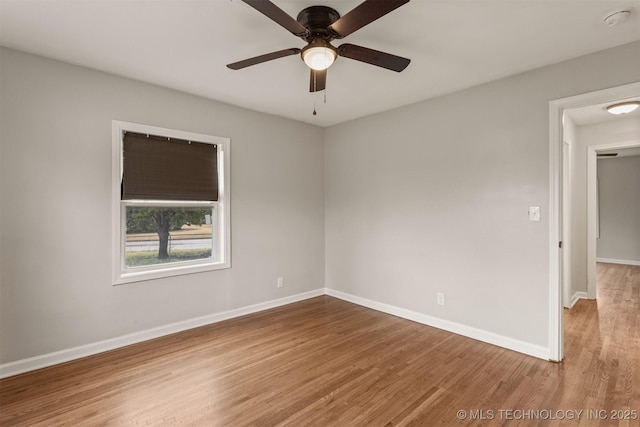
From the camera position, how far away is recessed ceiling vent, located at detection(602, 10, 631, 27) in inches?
77.8

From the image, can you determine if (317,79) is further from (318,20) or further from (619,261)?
(619,261)

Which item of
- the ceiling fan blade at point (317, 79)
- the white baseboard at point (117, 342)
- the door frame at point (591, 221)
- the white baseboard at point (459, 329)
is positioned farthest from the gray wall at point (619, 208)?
the ceiling fan blade at point (317, 79)

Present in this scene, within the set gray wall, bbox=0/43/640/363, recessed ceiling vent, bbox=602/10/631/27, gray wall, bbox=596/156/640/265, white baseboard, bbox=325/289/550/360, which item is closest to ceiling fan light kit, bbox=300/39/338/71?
recessed ceiling vent, bbox=602/10/631/27

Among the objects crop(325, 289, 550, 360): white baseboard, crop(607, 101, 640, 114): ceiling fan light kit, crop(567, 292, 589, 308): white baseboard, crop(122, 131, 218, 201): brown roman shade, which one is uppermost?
crop(607, 101, 640, 114): ceiling fan light kit

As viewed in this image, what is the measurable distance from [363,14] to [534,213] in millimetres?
2358

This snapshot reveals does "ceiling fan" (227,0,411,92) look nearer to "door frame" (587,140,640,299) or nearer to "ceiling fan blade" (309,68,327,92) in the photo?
"ceiling fan blade" (309,68,327,92)

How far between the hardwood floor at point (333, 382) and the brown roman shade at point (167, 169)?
1.51m

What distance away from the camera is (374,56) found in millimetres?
1973

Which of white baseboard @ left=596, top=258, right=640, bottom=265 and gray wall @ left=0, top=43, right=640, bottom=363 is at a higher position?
gray wall @ left=0, top=43, right=640, bottom=363

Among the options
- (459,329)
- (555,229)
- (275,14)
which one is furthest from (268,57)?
(459,329)

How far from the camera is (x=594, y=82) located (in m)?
2.53

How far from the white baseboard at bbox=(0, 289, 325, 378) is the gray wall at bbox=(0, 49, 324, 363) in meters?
0.05

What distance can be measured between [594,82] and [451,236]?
70.0 inches

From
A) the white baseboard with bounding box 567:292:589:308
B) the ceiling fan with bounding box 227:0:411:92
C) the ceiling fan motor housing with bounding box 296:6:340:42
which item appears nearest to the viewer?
the ceiling fan with bounding box 227:0:411:92
